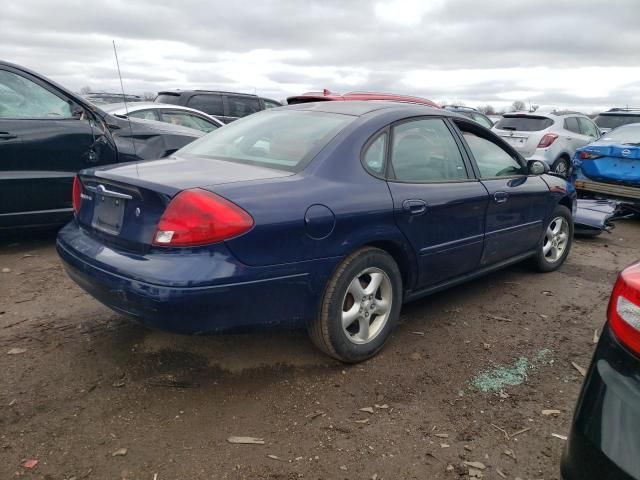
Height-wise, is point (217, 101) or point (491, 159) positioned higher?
point (217, 101)

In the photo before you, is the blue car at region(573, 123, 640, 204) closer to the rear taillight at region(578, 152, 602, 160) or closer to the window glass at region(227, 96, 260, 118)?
the rear taillight at region(578, 152, 602, 160)

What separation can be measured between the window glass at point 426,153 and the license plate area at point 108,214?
1.61m

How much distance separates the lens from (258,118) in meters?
3.77

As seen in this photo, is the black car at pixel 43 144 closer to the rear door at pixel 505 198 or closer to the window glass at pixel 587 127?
the rear door at pixel 505 198

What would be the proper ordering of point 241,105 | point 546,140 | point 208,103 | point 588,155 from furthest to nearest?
point 241,105 → point 208,103 → point 546,140 → point 588,155

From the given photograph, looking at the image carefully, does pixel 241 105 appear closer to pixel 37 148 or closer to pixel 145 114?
pixel 145 114

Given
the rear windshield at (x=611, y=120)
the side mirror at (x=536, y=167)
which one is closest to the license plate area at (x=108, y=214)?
the side mirror at (x=536, y=167)

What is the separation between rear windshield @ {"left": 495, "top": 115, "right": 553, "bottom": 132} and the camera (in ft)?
36.8

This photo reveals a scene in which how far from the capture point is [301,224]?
2.62 meters

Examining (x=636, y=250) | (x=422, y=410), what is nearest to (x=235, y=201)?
(x=422, y=410)

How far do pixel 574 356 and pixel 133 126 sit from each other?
184 inches

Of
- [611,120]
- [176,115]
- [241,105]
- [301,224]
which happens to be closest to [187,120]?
[176,115]

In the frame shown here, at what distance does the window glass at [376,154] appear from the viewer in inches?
122

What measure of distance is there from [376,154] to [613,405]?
6.50 feet
